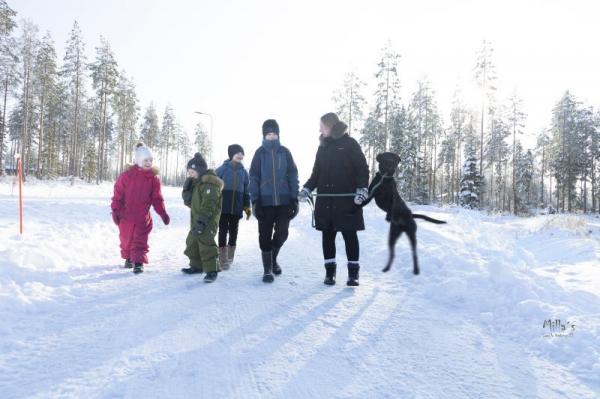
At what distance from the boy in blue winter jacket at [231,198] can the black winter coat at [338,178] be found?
1.95 metres

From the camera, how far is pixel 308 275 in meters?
5.77

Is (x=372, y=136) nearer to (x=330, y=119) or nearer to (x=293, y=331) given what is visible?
(x=330, y=119)

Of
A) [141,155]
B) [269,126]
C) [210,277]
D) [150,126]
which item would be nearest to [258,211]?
[210,277]

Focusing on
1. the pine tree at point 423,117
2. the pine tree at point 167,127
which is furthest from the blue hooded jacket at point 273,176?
the pine tree at point 167,127

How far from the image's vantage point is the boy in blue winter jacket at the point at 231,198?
253 inches

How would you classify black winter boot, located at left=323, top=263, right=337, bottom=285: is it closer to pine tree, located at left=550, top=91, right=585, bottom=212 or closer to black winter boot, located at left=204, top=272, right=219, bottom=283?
black winter boot, located at left=204, top=272, right=219, bottom=283

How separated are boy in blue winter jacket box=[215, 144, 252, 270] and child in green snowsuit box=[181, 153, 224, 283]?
0.51 metres

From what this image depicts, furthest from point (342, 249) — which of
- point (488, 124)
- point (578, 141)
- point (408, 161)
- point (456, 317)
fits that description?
point (578, 141)

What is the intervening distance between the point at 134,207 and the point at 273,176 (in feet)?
8.52

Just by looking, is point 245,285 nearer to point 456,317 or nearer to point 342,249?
point 456,317

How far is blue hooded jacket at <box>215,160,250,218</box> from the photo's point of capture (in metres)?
6.45

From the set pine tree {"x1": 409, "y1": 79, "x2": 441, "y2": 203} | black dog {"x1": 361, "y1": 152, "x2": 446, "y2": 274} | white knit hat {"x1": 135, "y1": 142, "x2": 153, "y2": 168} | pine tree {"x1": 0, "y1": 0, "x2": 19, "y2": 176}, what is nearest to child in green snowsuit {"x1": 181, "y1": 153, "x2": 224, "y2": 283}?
white knit hat {"x1": 135, "y1": 142, "x2": 153, "y2": 168}

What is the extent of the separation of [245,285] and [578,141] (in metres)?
49.2

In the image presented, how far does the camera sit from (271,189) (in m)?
5.36
